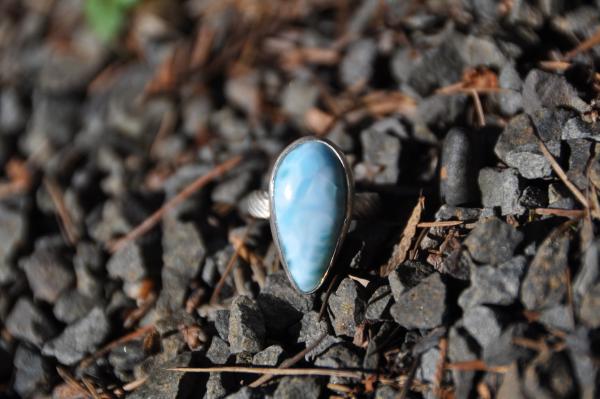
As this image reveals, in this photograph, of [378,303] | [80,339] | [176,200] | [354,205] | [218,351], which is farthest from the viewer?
[176,200]

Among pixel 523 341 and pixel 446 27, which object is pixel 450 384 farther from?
pixel 446 27

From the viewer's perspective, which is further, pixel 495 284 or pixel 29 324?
pixel 29 324

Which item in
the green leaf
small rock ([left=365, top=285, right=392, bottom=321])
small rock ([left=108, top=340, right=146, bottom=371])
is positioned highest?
the green leaf

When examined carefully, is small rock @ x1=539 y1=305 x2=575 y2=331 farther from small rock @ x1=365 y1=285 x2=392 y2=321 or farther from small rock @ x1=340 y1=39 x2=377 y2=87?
small rock @ x1=340 y1=39 x2=377 y2=87

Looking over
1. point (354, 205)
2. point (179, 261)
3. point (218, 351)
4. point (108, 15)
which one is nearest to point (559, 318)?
point (354, 205)

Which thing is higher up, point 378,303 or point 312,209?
point 312,209

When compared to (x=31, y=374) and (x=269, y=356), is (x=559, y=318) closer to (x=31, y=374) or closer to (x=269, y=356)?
(x=269, y=356)

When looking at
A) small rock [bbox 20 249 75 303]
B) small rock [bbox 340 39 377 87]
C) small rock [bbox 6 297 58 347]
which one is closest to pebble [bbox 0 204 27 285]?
small rock [bbox 20 249 75 303]
